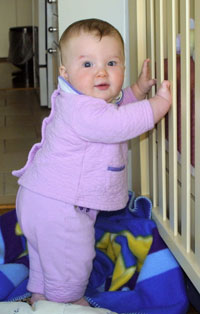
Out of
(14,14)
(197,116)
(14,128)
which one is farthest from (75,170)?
(14,14)

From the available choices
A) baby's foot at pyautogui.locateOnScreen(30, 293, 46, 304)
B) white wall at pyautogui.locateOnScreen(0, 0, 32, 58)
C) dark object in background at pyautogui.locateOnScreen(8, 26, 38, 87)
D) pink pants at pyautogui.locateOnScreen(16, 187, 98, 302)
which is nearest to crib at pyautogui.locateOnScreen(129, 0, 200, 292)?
pink pants at pyautogui.locateOnScreen(16, 187, 98, 302)

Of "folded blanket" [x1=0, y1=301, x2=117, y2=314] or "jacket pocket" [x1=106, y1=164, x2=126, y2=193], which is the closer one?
"folded blanket" [x1=0, y1=301, x2=117, y2=314]

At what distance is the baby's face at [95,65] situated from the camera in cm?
133

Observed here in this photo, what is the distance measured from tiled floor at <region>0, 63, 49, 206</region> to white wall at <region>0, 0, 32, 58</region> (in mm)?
1379

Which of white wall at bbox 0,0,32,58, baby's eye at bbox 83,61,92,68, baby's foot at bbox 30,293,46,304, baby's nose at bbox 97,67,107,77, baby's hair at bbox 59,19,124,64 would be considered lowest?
baby's foot at bbox 30,293,46,304

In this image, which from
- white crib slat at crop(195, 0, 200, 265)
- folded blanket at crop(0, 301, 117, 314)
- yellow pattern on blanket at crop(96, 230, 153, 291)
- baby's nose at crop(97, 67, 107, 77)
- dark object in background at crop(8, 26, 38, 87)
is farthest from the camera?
dark object in background at crop(8, 26, 38, 87)

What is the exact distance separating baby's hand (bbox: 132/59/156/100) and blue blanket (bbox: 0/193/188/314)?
0.30m

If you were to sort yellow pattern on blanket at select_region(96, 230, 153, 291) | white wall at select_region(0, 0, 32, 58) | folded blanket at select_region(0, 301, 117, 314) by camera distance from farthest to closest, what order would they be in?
white wall at select_region(0, 0, 32, 58)
yellow pattern on blanket at select_region(96, 230, 153, 291)
folded blanket at select_region(0, 301, 117, 314)

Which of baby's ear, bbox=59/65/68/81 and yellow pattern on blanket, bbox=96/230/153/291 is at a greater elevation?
baby's ear, bbox=59/65/68/81

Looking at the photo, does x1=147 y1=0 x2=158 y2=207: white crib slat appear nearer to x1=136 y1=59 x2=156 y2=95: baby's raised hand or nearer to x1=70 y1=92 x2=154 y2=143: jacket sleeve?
x1=136 y1=59 x2=156 y2=95: baby's raised hand

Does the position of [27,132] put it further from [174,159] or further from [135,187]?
[174,159]

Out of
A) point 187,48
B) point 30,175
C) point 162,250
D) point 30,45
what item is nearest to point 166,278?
point 162,250

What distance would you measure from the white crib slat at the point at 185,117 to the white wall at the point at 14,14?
5210mm

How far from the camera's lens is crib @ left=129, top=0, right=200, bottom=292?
118 cm
